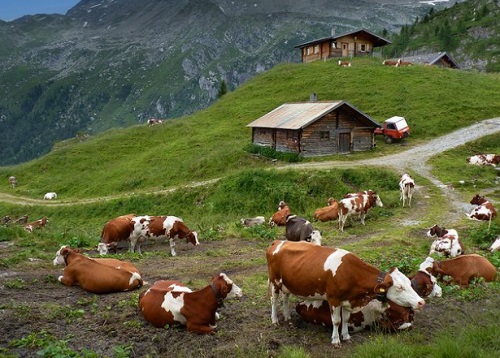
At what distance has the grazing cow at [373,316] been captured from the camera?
8.88 m

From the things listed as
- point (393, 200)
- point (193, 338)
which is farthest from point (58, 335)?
point (393, 200)

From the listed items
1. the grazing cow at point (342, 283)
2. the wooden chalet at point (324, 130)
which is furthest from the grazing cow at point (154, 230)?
the wooden chalet at point (324, 130)

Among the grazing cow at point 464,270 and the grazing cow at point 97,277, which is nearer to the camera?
the grazing cow at point 97,277

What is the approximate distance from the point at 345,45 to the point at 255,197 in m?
56.4

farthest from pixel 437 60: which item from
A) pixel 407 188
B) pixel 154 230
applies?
pixel 154 230

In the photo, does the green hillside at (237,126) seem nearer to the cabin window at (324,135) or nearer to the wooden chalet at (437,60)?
the cabin window at (324,135)

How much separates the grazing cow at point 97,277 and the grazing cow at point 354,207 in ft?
42.7

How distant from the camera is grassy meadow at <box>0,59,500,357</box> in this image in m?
8.88

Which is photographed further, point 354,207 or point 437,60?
point 437,60

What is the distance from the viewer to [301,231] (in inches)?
728

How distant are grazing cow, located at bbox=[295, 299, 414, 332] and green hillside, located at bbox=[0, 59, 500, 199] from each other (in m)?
31.0

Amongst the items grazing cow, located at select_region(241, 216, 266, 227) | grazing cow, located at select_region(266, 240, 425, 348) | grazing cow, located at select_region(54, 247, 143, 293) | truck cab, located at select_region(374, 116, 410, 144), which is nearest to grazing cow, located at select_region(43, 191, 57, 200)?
grazing cow, located at select_region(241, 216, 266, 227)

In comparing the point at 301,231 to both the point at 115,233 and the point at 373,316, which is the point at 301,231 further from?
the point at 373,316

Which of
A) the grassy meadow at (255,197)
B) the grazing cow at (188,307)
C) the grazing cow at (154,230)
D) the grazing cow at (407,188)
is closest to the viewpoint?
the grassy meadow at (255,197)
